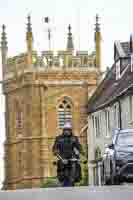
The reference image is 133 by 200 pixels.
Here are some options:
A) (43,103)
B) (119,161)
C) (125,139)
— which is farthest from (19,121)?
(119,161)

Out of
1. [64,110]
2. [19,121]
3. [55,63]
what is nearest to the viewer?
[64,110]

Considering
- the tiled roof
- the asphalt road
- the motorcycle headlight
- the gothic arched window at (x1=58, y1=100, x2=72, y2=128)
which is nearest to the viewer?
the asphalt road

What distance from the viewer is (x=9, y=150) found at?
4631 inches

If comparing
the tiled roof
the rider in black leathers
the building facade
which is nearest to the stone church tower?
the building facade

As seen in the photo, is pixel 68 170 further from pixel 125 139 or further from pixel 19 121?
pixel 19 121

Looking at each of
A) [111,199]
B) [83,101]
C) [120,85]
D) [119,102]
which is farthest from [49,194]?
[83,101]

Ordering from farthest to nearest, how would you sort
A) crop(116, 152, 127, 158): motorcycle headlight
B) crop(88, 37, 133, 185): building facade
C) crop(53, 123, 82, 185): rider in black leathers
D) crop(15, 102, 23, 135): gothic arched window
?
1. crop(15, 102, 23, 135): gothic arched window
2. crop(88, 37, 133, 185): building facade
3. crop(116, 152, 127, 158): motorcycle headlight
4. crop(53, 123, 82, 185): rider in black leathers

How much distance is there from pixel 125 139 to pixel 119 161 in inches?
87.0

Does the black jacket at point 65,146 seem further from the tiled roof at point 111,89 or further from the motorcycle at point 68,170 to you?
the tiled roof at point 111,89

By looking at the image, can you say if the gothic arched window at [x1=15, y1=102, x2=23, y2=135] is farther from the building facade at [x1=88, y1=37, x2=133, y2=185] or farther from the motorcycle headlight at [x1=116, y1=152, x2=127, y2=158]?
the motorcycle headlight at [x1=116, y1=152, x2=127, y2=158]

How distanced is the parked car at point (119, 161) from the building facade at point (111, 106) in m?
25.7

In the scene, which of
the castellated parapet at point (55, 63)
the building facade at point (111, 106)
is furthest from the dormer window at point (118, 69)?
the castellated parapet at point (55, 63)

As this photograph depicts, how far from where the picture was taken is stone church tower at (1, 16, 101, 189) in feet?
370

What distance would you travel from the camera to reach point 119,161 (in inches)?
1222
